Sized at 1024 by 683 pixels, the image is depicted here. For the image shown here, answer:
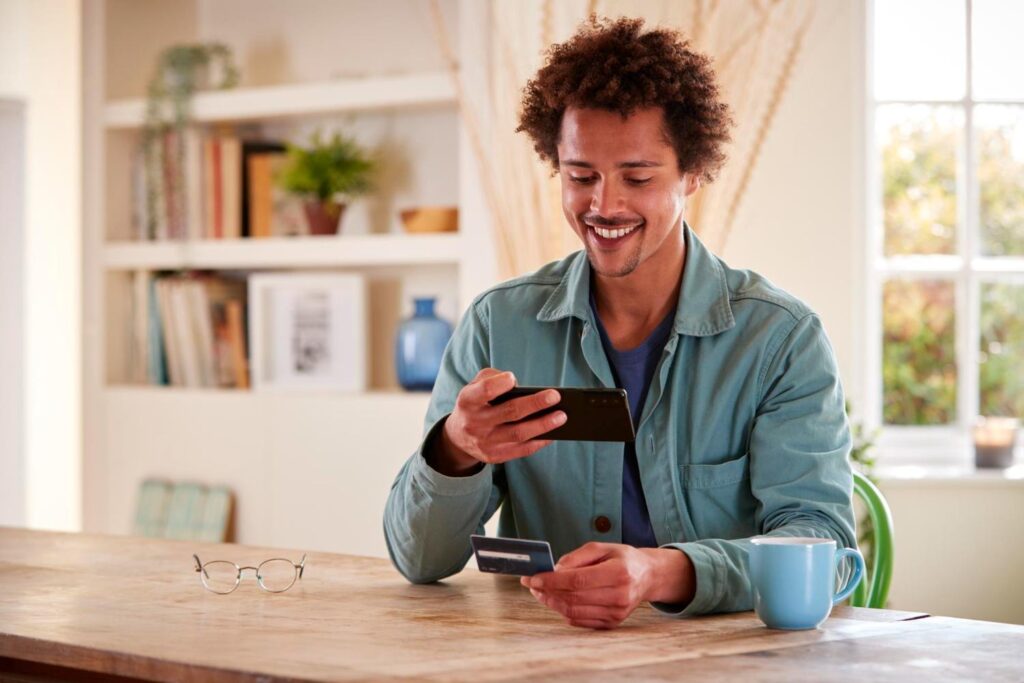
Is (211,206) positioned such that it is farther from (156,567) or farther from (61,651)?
(61,651)

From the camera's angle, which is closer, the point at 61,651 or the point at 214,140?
the point at 61,651

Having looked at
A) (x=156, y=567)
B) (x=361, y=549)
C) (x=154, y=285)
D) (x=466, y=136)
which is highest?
(x=466, y=136)

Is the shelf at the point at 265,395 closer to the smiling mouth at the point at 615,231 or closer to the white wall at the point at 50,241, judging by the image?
the white wall at the point at 50,241

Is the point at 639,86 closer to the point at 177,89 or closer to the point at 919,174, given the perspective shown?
the point at 919,174

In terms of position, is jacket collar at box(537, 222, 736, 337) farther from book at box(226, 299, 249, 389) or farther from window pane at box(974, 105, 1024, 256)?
book at box(226, 299, 249, 389)

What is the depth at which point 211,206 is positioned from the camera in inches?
172

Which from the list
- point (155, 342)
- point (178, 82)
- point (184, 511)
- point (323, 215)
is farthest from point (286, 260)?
point (184, 511)

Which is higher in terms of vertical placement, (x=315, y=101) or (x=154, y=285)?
(x=315, y=101)

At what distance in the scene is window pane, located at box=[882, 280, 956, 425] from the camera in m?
3.80

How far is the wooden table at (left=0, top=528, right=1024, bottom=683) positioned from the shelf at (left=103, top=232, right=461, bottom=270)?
201 centimetres

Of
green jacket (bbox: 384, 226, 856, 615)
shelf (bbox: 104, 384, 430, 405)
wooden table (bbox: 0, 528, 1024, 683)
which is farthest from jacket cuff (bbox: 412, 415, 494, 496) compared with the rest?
shelf (bbox: 104, 384, 430, 405)

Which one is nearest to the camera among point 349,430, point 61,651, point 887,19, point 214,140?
point 61,651

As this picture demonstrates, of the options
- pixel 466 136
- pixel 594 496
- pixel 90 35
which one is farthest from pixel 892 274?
pixel 90 35

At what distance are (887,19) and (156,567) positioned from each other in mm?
2646
